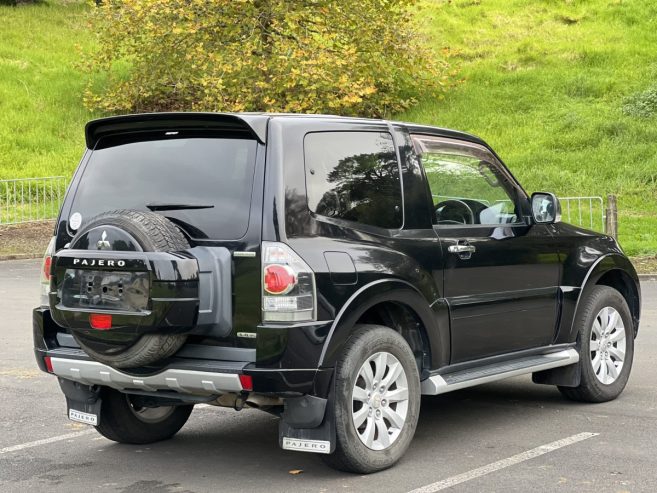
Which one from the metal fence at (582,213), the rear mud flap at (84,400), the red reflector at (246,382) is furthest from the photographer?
the metal fence at (582,213)

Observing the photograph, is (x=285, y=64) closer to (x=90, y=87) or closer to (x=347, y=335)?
(x=90, y=87)

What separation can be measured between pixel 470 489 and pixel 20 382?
15.5 feet

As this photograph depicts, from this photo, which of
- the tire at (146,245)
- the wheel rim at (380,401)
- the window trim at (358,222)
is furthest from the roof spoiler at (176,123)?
the wheel rim at (380,401)

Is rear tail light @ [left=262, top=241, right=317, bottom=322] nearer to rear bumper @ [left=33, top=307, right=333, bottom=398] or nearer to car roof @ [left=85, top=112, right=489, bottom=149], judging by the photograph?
rear bumper @ [left=33, top=307, right=333, bottom=398]

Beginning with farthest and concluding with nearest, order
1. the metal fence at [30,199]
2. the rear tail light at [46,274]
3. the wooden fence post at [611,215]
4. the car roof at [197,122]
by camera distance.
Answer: the metal fence at [30,199]
the wooden fence post at [611,215]
the rear tail light at [46,274]
the car roof at [197,122]

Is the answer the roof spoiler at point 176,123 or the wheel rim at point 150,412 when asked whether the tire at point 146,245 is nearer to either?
the roof spoiler at point 176,123

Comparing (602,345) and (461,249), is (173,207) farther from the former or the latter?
(602,345)

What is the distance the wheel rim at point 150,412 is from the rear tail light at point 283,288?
5.55 feet

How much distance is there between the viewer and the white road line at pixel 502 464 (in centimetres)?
580

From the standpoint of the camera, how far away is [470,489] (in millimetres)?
5738

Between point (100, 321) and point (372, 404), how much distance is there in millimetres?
1514

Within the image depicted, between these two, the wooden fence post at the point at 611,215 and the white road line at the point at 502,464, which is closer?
the white road line at the point at 502,464

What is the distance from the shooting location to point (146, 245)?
565 cm

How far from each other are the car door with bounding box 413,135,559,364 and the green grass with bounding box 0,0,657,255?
12.7 meters
